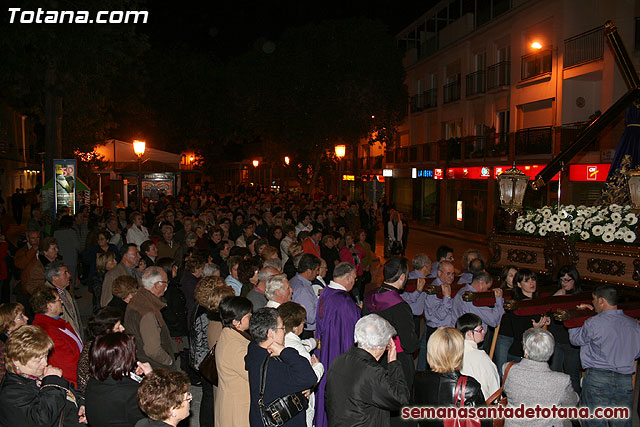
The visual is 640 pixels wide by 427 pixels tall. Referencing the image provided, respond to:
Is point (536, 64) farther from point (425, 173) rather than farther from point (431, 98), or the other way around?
point (431, 98)

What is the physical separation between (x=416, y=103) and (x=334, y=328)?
106 feet

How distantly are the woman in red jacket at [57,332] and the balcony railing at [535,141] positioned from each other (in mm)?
20670

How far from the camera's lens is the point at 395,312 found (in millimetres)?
5340

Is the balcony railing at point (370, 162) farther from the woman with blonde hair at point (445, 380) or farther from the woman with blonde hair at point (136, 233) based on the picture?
the woman with blonde hair at point (445, 380)

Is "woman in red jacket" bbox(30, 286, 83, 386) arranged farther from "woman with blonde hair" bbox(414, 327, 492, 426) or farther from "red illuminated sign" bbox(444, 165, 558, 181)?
"red illuminated sign" bbox(444, 165, 558, 181)

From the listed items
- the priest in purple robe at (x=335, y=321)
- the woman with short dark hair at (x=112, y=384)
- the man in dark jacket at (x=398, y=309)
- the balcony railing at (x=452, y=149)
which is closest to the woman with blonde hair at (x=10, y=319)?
the woman with short dark hair at (x=112, y=384)

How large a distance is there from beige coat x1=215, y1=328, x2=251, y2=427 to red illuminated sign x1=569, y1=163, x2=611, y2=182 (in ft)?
56.9

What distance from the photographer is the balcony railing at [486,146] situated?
25.4 m

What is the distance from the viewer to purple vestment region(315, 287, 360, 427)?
532 centimetres

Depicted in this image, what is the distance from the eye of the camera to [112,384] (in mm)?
3695

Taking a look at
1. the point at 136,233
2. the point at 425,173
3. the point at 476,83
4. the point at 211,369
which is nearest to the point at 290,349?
the point at 211,369

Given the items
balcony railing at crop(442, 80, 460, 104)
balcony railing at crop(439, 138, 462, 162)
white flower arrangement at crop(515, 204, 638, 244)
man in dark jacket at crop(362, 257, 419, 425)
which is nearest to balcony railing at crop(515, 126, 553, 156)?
balcony railing at crop(439, 138, 462, 162)

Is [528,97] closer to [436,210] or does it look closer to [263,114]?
[436,210]

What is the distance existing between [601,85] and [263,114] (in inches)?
708
